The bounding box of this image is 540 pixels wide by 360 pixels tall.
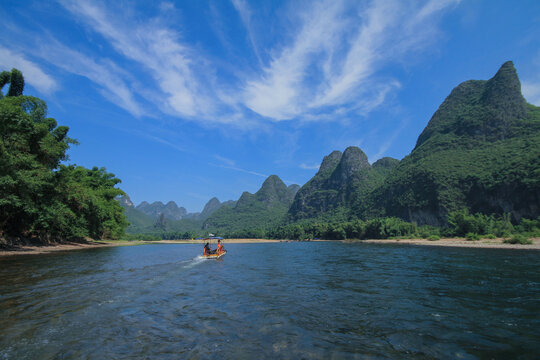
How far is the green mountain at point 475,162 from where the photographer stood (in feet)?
263

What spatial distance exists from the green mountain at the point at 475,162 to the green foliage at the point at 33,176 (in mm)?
106442

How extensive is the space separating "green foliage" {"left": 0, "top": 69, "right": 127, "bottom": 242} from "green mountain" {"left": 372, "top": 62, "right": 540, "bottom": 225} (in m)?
106

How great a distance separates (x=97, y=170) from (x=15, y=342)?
2735 inches

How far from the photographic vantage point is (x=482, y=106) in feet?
430

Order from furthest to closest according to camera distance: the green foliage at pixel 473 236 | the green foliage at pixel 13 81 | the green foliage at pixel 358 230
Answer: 1. the green foliage at pixel 358 230
2. the green foliage at pixel 473 236
3. the green foliage at pixel 13 81

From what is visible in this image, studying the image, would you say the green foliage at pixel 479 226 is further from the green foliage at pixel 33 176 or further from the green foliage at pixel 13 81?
the green foliage at pixel 13 81

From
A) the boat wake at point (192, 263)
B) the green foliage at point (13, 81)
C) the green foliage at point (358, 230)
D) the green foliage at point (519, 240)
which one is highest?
the green foliage at point (13, 81)

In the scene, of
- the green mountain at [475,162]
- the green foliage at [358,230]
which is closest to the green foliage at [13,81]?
the green foliage at [358,230]

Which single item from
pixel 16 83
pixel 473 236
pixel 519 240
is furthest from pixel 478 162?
pixel 16 83

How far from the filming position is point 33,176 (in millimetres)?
24781

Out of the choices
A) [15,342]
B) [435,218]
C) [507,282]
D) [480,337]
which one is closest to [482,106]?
[435,218]

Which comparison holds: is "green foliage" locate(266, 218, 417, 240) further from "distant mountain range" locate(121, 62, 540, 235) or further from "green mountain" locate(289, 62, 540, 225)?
"green mountain" locate(289, 62, 540, 225)

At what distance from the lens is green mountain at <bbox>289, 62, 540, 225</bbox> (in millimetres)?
80125

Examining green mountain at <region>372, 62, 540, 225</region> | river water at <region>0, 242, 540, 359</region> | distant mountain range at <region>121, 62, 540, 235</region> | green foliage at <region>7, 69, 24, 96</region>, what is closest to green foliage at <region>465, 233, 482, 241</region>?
distant mountain range at <region>121, 62, 540, 235</region>
